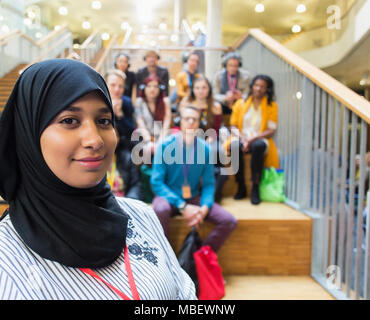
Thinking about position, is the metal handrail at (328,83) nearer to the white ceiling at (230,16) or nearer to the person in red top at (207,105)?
the white ceiling at (230,16)

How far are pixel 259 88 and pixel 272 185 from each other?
84cm

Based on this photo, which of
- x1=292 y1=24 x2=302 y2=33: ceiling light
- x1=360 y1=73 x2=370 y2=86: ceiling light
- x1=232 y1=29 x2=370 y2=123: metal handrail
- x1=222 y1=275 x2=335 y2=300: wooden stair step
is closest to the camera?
x1=360 y1=73 x2=370 y2=86: ceiling light

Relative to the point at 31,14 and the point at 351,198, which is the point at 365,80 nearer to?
the point at 351,198

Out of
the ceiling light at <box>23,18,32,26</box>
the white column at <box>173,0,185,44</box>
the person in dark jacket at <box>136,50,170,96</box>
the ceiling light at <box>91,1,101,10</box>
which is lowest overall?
the ceiling light at <box>23,18,32,26</box>

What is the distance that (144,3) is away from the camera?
113 centimetres

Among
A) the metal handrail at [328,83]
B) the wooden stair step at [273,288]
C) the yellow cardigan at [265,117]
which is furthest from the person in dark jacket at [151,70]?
the wooden stair step at [273,288]

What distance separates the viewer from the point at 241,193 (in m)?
2.43

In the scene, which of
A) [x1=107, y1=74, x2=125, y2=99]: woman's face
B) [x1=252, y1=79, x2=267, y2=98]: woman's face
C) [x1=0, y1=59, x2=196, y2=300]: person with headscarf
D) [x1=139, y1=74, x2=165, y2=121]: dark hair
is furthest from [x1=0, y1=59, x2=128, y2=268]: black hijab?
[x1=252, y1=79, x2=267, y2=98]: woman's face

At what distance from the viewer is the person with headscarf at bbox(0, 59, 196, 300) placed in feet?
1.69

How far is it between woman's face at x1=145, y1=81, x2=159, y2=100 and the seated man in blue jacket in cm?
74

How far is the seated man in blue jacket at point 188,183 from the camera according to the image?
1.80 m

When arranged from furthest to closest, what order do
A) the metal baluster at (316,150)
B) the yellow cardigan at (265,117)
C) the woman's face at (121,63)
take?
the woman's face at (121,63), the yellow cardigan at (265,117), the metal baluster at (316,150)

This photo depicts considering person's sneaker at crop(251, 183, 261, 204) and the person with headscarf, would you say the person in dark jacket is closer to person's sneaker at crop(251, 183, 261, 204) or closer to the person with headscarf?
person's sneaker at crop(251, 183, 261, 204)

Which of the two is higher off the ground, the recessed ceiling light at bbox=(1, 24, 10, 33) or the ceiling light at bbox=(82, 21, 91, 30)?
the ceiling light at bbox=(82, 21, 91, 30)
